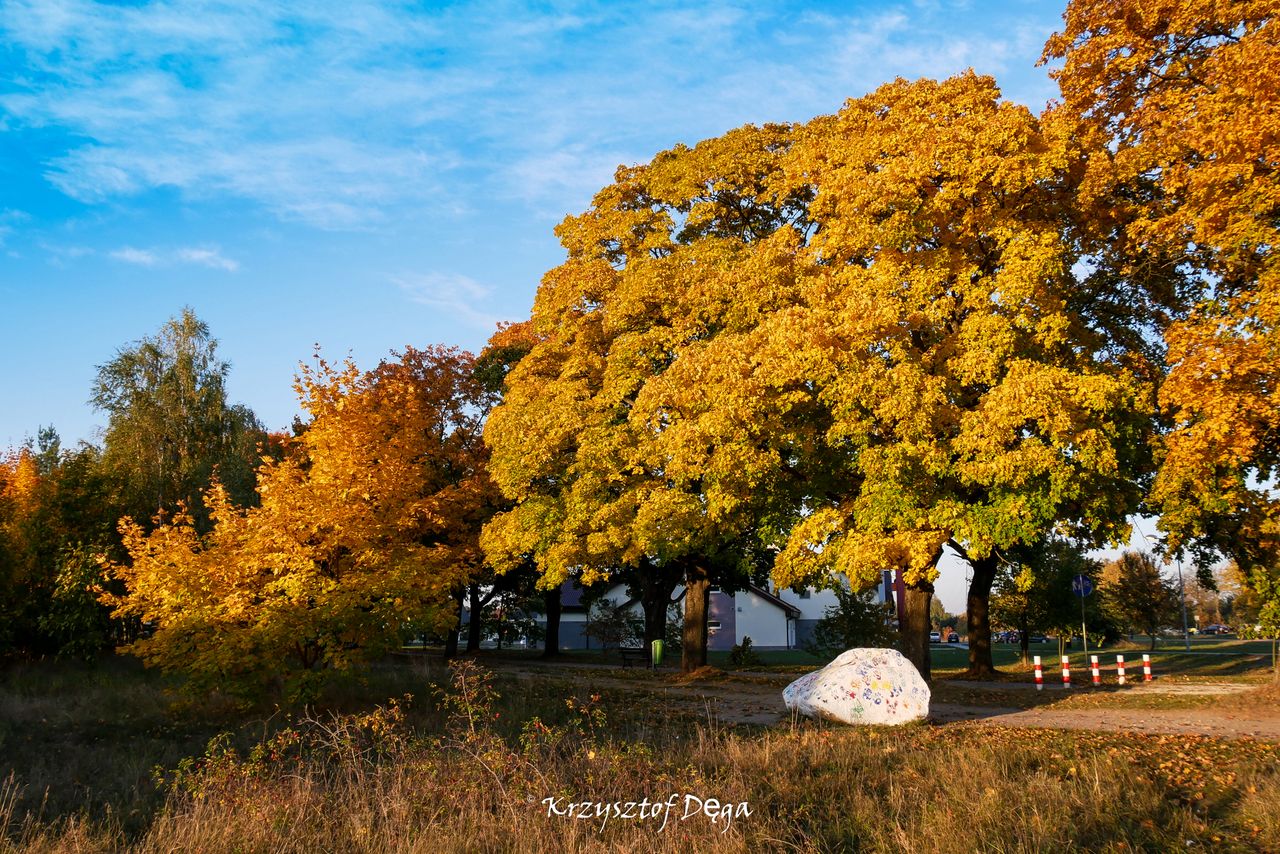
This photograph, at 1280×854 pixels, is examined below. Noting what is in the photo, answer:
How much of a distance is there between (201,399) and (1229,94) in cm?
3458

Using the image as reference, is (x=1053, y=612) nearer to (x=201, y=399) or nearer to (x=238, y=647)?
(x=238, y=647)

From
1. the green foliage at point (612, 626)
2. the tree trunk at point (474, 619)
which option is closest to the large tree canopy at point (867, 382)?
the tree trunk at point (474, 619)

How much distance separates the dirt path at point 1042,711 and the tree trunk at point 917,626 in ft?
3.39

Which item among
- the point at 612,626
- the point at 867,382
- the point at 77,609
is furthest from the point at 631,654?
the point at 867,382

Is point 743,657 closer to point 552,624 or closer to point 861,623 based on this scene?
point 861,623

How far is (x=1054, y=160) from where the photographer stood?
16.3 m

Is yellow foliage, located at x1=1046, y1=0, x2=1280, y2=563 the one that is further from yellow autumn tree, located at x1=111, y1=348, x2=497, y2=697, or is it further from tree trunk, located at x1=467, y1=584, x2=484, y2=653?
tree trunk, located at x1=467, y1=584, x2=484, y2=653

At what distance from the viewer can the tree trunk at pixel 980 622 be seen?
25.7 meters

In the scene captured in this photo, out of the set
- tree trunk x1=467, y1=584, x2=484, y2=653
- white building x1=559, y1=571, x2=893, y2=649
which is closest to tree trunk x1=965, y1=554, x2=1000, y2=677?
tree trunk x1=467, y1=584, x2=484, y2=653

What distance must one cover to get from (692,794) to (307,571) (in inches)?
361

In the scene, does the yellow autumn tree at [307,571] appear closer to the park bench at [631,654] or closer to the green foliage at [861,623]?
the park bench at [631,654]

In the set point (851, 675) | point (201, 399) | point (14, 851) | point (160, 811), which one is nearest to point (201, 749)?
point (160, 811)

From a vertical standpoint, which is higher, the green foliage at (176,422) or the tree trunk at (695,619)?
the green foliage at (176,422)

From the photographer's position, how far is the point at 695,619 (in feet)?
82.5
